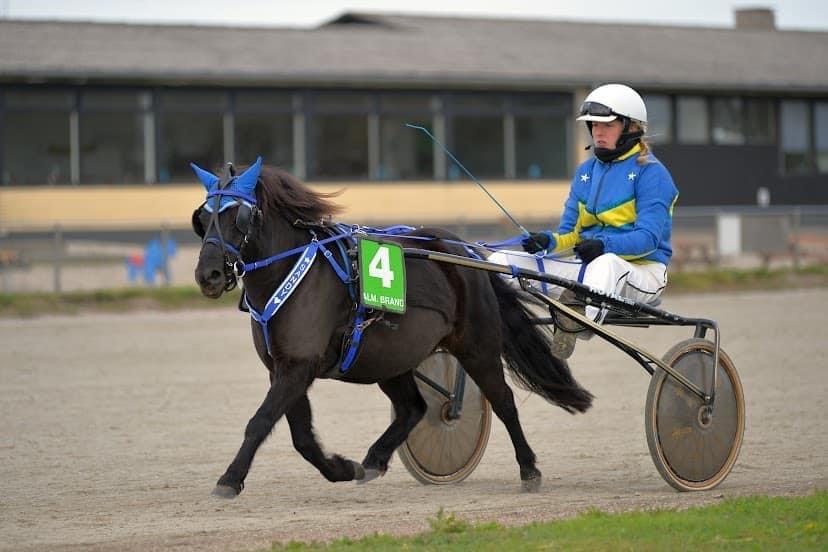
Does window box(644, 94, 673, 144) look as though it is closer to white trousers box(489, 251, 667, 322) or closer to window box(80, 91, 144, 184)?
window box(80, 91, 144, 184)

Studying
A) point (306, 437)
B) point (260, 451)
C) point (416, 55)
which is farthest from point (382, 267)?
point (416, 55)

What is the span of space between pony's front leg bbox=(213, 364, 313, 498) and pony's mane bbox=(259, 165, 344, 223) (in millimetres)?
820

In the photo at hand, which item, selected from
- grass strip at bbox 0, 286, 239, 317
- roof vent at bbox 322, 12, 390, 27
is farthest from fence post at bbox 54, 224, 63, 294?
roof vent at bbox 322, 12, 390, 27

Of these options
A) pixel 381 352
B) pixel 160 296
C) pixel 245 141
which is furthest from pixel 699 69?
pixel 381 352

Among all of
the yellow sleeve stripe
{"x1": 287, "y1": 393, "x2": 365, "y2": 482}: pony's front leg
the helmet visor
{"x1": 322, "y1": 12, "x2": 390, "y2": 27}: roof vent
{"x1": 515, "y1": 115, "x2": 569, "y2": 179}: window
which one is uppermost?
{"x1": 322, "y1": 12, "x2": 390, "y2": 27}: roof vent

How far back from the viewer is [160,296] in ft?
64.4

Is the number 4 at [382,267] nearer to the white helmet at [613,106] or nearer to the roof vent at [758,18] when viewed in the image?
the white helmet at [613,106]

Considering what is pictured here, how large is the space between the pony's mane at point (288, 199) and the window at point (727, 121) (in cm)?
2725

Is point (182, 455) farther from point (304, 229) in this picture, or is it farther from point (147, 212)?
point (147, 212)

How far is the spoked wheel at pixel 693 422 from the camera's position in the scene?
7316 mm

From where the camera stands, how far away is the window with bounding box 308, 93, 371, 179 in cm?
2848

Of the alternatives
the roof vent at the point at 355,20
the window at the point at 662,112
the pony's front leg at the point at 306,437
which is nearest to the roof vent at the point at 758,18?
the window at the point at 662,112

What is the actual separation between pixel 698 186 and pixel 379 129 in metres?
8.50

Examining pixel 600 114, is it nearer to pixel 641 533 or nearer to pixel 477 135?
pixel 641 533
